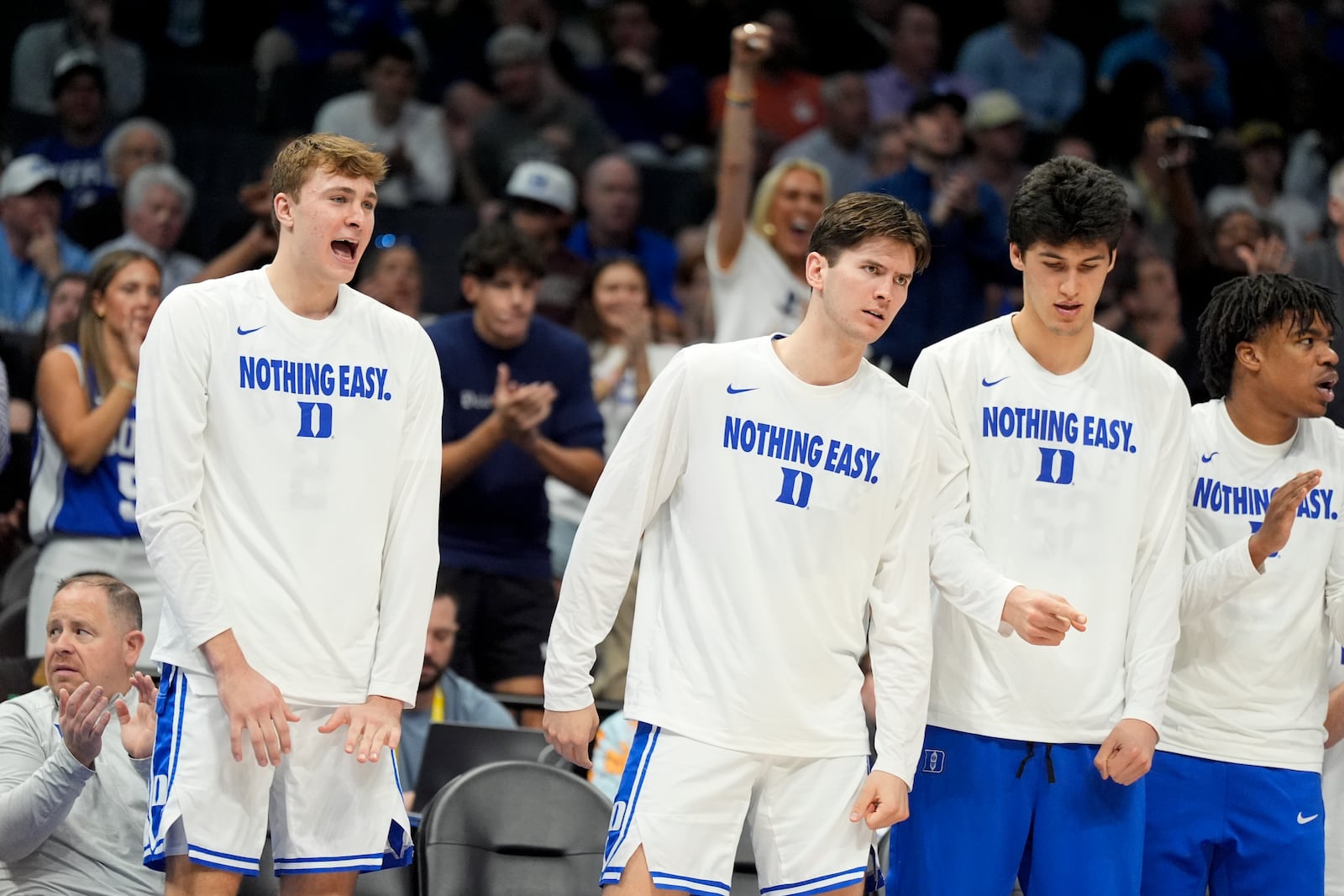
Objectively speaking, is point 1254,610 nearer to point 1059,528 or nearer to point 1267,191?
point 1059,528

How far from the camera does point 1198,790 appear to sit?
13.7ft

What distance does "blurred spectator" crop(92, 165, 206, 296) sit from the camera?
26.1 ft

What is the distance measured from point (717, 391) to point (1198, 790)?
63.0 inches

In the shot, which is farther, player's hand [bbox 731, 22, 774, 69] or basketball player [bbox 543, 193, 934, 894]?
player's hand [bbox 731, 22, 774, 69]

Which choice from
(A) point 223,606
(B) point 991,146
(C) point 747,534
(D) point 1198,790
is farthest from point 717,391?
(B) point 991,146

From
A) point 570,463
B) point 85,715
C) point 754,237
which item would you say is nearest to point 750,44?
point 754,237

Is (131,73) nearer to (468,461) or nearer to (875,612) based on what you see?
(468,461)

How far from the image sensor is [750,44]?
6.25m

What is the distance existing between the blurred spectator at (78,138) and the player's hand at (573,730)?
604cm

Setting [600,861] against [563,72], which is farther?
[563,72]

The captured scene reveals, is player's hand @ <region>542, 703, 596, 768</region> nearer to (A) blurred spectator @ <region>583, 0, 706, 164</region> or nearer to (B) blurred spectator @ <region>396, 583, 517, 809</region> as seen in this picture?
(B) blurred spectator @ <region>396, 583, 517, 809</region>

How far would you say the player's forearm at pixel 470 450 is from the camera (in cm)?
579

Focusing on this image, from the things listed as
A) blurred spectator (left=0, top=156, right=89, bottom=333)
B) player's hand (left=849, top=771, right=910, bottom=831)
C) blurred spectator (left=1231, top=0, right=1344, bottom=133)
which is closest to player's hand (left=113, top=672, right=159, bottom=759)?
player's hand (left=849, top=771, right=910, bottom=831)

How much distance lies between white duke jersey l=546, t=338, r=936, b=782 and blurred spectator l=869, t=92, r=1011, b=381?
10.2 ft
